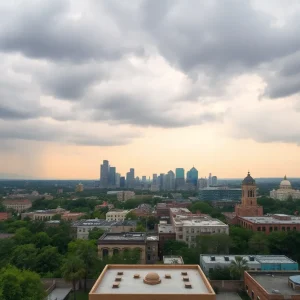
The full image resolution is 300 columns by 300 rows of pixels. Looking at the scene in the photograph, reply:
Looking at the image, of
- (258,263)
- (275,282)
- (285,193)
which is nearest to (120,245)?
(258,263)

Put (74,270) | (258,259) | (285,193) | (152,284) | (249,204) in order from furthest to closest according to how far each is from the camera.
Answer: (285,193) < (249,204) < (258,259) < (74,270) < (152,284)

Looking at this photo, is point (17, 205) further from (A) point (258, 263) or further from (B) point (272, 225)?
(A) point (258, 263)

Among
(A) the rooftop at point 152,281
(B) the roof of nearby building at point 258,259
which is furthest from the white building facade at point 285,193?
(A) the rooftop at point 152,281

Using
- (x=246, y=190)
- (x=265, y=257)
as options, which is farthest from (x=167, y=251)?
(x=246, y=190)

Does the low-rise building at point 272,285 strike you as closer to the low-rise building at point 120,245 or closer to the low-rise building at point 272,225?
the low-rise building at point 120,245

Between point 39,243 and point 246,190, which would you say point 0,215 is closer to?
point 39,243
